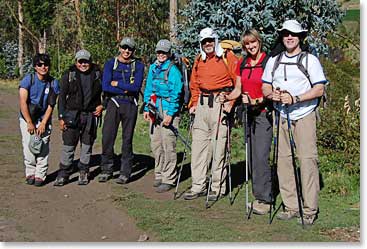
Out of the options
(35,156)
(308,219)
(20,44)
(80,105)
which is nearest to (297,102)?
(308,219)

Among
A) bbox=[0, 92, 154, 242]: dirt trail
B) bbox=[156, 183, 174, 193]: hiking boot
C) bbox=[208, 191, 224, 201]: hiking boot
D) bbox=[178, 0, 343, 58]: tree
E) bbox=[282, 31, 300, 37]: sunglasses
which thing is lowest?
bbox=[0, 92, 154, 242]: dirt trail

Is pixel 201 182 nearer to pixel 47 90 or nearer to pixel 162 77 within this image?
pixel 162 77

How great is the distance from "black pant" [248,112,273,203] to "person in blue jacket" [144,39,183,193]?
4.41 feet

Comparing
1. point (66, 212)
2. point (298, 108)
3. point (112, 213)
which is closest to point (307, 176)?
point (298, 108)

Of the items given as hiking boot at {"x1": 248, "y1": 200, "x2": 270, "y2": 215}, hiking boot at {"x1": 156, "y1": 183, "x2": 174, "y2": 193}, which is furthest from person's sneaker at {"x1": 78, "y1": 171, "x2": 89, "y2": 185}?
hiking boot at {"x1": 248, "y1": 200, "x2": 270, "y2": 215}

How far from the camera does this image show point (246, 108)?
7.41 metres

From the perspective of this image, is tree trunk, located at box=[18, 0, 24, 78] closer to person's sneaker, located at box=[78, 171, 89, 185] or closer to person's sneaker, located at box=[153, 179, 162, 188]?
person's sneaker, located at box=[78, 171, 89, 185]

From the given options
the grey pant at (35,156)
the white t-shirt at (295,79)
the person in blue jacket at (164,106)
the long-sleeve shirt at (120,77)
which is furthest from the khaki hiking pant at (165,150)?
the white t-shirt at (295,79)

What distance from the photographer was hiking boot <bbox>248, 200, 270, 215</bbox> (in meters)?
7.38

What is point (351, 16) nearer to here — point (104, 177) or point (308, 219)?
point (104, 177)

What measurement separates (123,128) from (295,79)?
121 inches

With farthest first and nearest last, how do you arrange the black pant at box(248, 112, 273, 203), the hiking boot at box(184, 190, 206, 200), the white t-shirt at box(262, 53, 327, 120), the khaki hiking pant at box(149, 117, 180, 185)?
the khaki hiking pant at box(149, 117, 180, 185)
the hiking boot at box(184, 190, 206, 200)
the black pant at box(248, 112, 273, 203)
the white t-shirt at box(262, 53, 327, 120)

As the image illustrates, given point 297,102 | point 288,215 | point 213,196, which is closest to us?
point 297,102

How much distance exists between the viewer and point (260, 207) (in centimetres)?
744
